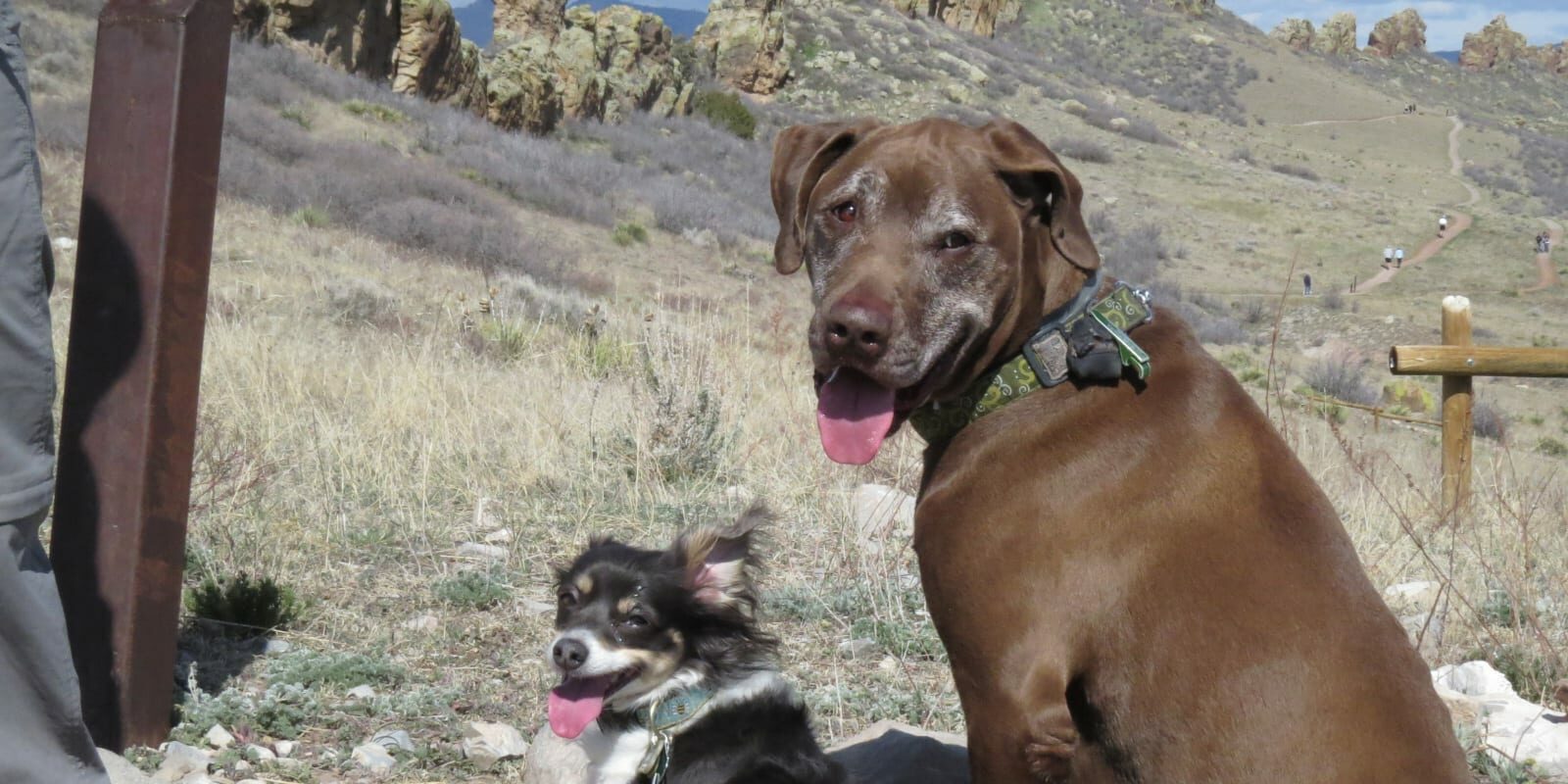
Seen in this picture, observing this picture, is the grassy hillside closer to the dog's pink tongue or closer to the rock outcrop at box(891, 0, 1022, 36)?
the dog's pink tongue

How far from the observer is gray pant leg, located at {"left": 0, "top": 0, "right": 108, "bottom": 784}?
2775mm

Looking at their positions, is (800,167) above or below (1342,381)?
above

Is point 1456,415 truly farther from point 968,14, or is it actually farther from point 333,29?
point 968,14

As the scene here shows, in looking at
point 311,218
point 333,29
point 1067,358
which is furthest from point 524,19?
point 1067,358

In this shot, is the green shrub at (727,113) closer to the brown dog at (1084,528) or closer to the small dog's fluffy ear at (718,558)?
the small dog's fluffy ear at (718,558)

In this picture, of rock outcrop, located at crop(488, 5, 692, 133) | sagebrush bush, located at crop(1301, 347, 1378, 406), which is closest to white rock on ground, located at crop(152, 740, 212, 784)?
sagebrush bush, located at crop(1301, 347, 1378, 406)

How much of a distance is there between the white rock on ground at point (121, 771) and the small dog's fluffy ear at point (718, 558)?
4.99 feet

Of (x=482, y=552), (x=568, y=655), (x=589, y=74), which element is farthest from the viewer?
(x=589, y=74)

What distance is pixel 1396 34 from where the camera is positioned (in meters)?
145

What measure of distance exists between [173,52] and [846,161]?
194 cm

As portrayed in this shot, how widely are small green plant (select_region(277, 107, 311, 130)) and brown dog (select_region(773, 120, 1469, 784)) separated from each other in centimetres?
2256

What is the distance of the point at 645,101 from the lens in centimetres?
3803

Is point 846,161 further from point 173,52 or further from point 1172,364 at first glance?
point 173,52

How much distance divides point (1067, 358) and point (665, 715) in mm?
1586
